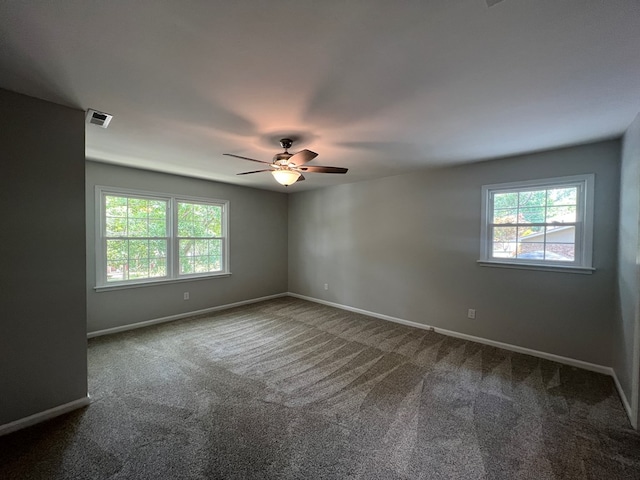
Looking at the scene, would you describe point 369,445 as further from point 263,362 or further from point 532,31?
point 532,31

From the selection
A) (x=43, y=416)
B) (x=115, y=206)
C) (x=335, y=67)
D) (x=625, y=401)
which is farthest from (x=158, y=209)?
(x=625, y=401)

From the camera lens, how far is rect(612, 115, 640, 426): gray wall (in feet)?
6.72

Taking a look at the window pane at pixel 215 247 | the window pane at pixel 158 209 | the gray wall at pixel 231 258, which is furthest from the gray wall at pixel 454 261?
the window pane at pixel 158 209

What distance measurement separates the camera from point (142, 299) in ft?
13.3

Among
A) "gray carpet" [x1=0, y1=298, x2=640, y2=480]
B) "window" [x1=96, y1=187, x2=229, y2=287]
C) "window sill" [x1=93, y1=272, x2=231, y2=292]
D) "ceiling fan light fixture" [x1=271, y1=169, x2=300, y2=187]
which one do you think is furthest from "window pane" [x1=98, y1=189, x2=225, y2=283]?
"ceiling fan light fixture" [x1=271, y1=169, x2=300, y2=187]

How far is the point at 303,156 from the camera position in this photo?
239cm

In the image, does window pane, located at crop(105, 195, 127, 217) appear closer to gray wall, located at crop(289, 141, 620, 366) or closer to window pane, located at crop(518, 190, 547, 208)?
gray wall, located at crop(289, 141, 620, 366)

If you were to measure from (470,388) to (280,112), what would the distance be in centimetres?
298

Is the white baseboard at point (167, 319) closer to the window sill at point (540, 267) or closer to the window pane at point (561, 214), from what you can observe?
the window sill at point (540, 267)

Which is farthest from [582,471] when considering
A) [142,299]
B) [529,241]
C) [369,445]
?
[142,299]

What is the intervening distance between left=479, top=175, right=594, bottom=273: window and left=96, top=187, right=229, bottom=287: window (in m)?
4.39

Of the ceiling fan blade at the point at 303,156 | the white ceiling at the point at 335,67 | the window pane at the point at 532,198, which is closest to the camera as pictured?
the white ceiling at the point at 335,67

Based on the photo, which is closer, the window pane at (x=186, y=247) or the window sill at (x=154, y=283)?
the window sill at (x=154, y=283)

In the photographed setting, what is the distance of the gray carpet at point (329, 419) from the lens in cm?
163
